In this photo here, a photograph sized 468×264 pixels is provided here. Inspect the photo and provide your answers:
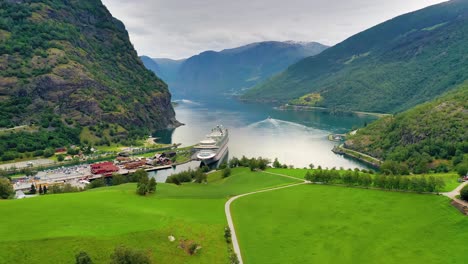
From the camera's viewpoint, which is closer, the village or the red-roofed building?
the village

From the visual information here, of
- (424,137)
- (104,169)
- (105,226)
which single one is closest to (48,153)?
(104,169)

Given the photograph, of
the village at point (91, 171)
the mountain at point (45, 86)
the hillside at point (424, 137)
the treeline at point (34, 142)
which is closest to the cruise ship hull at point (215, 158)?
the village at point (91, 171)

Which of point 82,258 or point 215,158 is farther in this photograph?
point 215,158

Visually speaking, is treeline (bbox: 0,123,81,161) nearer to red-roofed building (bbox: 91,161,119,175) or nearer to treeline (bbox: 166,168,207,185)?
red-roofed building (bbox: 91,161,119,175)

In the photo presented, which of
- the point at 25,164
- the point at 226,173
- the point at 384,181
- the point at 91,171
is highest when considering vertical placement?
the point at 384,181

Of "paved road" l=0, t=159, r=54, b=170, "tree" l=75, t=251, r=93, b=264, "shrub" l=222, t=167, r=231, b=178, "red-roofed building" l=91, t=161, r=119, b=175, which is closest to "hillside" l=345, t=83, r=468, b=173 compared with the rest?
"shrub" l=222, t=167, r=231, b=178

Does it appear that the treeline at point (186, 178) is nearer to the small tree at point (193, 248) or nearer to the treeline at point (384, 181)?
the treeline at point (384, 181)

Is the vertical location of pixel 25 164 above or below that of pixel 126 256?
below

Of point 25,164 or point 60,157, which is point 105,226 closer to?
point 25,164
